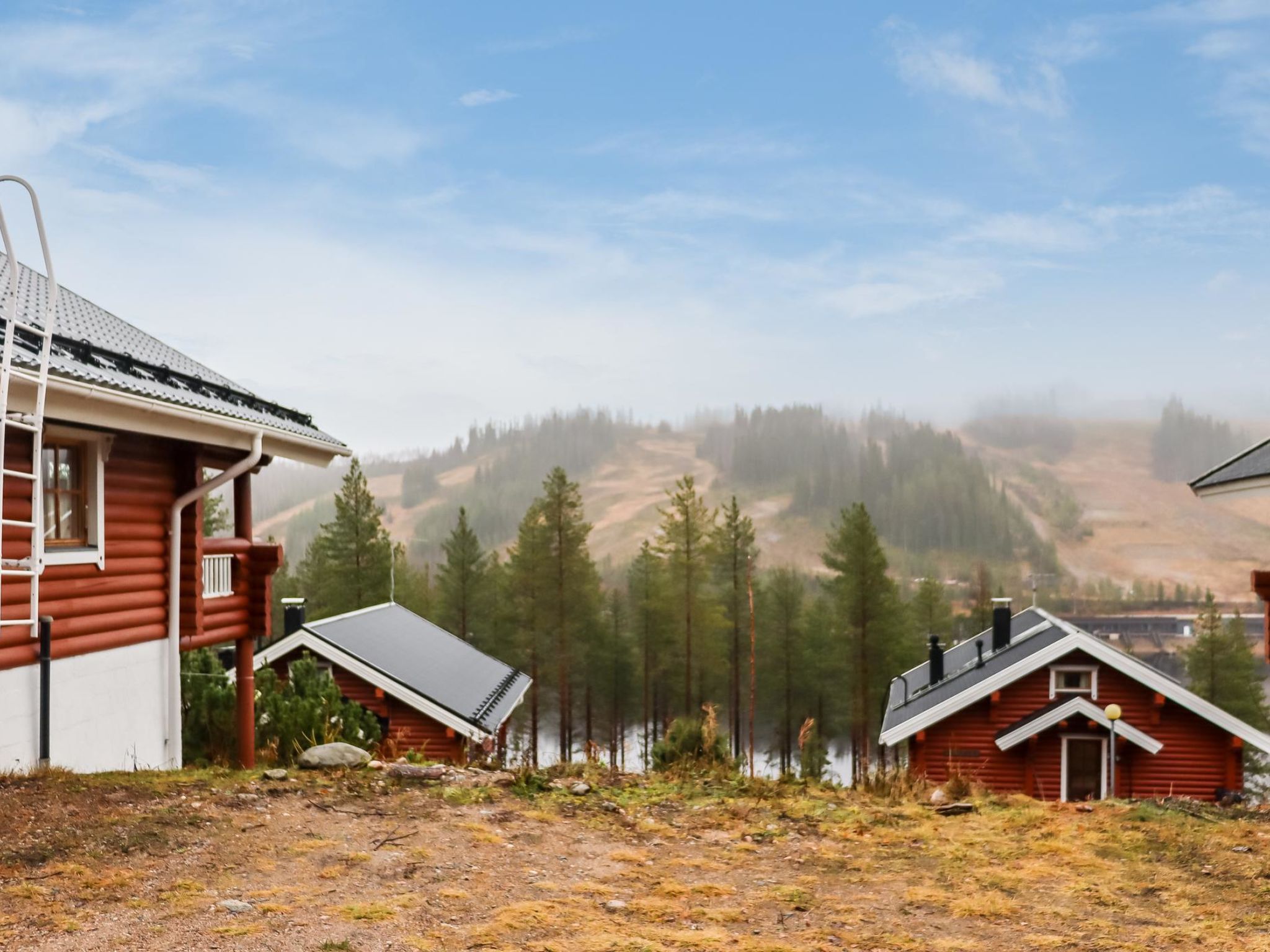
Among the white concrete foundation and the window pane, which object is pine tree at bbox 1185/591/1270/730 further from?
the window pane

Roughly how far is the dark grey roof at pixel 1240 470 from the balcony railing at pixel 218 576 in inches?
460

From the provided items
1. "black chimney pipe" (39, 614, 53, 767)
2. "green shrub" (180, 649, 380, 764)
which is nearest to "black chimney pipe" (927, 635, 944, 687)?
"green shrub" (180, 649, 380, 764)

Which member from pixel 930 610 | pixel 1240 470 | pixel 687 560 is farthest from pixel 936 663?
pixel 930 610

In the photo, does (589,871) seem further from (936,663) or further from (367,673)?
(936,663)

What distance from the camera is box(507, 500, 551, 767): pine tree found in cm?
4375

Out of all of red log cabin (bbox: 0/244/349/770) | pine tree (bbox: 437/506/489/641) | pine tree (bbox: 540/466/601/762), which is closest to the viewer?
red log cabin (bbox: 0/244/349/770)

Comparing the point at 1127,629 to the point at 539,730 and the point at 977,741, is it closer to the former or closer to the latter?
the point at 539,730

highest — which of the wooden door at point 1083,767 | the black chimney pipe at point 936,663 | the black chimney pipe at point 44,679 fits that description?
the black chimney pipe at point 44,679

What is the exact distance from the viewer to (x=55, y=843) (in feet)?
20.2

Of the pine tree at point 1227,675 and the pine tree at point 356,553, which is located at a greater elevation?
the pine tree at point 356,553

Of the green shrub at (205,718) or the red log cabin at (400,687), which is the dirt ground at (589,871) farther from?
the red log cabin at (400,687)

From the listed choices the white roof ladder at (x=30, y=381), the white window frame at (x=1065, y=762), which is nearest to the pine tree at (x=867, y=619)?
the white window frame at (x=1065, y=762)

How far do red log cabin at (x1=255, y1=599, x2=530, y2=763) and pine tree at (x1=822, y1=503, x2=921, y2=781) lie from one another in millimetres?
23061

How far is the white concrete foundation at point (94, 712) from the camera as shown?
8969 millimetres
